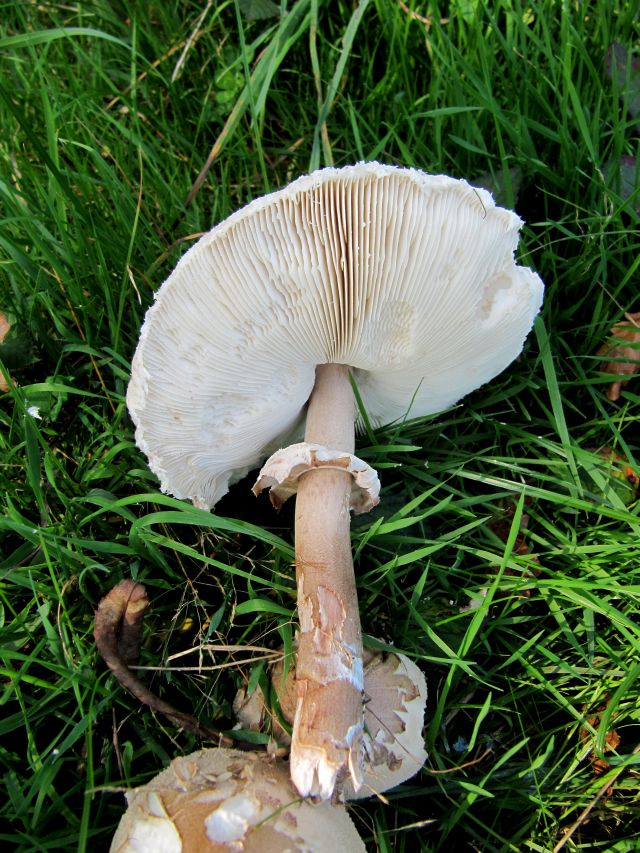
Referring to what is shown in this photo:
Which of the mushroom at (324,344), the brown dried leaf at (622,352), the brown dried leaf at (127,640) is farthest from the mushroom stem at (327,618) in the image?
the brown dried leaf at (622,352)

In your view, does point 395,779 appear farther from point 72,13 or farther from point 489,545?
point 72,13

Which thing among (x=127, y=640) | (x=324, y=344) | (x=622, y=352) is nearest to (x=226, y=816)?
(x=127, y=640)

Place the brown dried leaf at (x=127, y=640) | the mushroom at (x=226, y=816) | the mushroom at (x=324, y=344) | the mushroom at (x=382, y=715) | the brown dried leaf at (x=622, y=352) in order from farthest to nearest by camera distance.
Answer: the brown dried leaf at (x=622, y=352), the brown dried leaf at (x=127, y=640), the mushroom at (x=382, y=715), the mushroom at (x=324, y=344), the mushroom at (x=226, y=816)

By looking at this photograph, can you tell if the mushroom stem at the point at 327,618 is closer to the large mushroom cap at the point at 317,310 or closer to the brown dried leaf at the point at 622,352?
the large mushroom cap at the point at 317,310

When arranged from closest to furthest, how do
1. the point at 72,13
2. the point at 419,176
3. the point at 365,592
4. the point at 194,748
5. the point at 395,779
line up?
the point at 419,176 < the point at 395,779 < the point at 194,748 < the point at 365,592 < the point at 72,13

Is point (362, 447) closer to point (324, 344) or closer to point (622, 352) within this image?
point (324, 344)

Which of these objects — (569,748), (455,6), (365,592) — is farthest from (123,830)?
(455,6)
